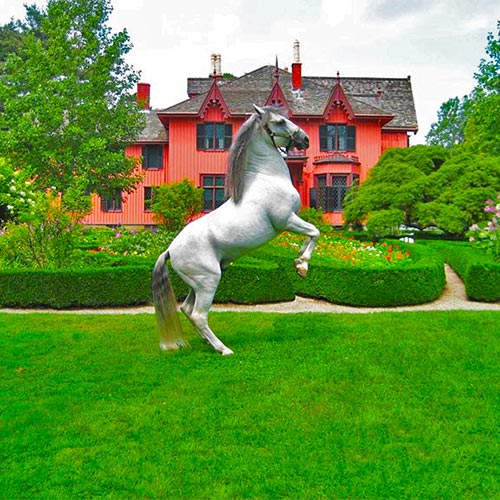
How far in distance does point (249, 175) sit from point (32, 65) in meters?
22.7

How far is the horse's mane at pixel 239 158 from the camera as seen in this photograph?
659 centimetres

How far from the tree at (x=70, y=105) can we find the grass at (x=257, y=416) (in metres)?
19.1

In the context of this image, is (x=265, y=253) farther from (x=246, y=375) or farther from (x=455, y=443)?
(x=455, y=443)

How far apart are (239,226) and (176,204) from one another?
20.4m

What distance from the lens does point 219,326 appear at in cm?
842

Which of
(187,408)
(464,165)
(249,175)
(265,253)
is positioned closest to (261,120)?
(249,175)

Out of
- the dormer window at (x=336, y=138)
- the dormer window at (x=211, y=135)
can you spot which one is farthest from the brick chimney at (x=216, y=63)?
the dormer window at (x=336, y=138)

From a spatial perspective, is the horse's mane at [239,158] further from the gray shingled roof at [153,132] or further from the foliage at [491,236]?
the gray shingled roof at [153,132]

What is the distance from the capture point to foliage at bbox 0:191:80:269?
12.4m

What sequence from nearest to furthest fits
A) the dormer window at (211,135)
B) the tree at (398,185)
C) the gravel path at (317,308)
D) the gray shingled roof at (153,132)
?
the gravel path at (317,308), the tree at (398,185), the dormer window at (211,135), the gray shingled roof at (153,132)

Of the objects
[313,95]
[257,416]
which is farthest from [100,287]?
[313,95]

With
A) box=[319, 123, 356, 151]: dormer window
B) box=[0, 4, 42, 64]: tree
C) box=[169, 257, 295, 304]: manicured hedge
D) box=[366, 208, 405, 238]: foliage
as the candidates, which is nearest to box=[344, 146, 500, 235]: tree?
box=[366, 208, 405, 238]: foliage

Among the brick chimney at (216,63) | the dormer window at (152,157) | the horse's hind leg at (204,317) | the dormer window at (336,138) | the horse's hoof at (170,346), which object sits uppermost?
A: the brick chimney at (216,63)

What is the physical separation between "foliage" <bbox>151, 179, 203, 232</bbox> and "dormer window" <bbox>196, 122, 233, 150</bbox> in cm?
636
